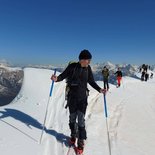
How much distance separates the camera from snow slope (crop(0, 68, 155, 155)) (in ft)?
24.4

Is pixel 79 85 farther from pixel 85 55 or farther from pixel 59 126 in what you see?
pixel 59 126

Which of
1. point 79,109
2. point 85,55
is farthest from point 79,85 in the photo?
point 85,55

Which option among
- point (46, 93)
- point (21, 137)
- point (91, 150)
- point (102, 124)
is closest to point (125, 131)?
point (102, 124)

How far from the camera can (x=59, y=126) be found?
9789 millimetres

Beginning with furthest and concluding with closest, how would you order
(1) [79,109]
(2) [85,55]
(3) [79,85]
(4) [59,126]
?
(4) [59,126], (1) [79,109], (3) [79,85], (2) [85,55]

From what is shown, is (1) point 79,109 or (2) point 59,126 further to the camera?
(2) point 59,126

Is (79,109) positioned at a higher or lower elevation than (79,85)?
lower

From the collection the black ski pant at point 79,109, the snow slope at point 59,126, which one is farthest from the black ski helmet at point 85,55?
the snow slope at point 59,126

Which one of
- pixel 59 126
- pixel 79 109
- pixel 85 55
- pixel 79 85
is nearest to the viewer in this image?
pixel 85 55

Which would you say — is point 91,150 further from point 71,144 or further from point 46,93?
point 46,93

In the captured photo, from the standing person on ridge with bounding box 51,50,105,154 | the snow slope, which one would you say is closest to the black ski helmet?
the standing person on ridge with bounding box 51,50,105,154

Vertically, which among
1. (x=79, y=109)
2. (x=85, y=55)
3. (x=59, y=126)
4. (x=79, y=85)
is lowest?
(x=59, y=126)

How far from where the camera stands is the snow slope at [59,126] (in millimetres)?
7441

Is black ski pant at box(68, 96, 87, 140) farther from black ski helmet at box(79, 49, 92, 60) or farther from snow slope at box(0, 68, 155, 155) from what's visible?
black ski helmet at box(79, 49, 92, 60)
